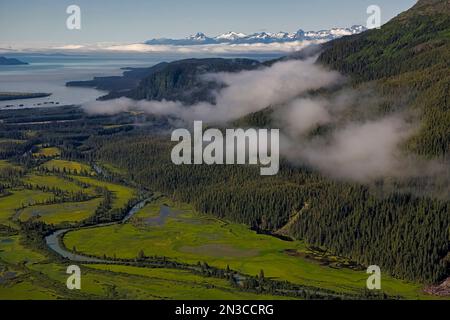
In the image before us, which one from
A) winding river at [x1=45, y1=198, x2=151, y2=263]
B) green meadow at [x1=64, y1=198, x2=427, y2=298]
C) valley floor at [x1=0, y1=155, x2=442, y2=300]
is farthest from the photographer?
winding river at [x1=45, y1=198, x2=151, y2=263]

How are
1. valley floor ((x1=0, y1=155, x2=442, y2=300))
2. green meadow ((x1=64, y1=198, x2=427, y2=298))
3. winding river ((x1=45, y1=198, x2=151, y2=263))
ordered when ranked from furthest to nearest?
winding river ((x1=45, y1=198, x2=151, y2=263)), green meadow ((x1=64, y1=198, x2=427, y2=298)), valley floor ((x1=0, y1=155, x2=442, y2=300))

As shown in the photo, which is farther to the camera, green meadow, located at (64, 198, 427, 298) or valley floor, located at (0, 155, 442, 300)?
green meadow, located at (64, 198, 427, 298)

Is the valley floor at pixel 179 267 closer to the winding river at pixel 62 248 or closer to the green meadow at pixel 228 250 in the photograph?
the green meadow at pixel 228 250

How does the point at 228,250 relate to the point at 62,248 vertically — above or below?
below

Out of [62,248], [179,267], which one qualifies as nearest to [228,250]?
[179,267]

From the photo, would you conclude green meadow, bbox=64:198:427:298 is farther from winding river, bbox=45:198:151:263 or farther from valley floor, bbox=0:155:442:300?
winding river, bbox=45:198:151:263

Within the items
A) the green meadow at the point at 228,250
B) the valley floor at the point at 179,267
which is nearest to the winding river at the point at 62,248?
the valley floor at the point at 179,267

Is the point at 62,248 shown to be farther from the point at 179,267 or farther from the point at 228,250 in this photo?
the point at 228,250

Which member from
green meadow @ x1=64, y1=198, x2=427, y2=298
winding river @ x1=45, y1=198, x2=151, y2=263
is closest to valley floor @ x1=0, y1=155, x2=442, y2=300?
green meadow @ x1=64, y1=198, x2=427, y2=298

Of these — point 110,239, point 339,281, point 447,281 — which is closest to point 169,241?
point 110,239
